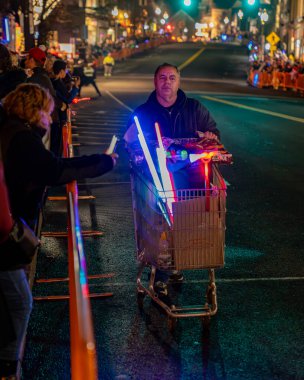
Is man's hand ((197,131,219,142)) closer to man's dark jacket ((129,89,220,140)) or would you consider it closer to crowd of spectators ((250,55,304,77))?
man's dark jacket ((129,89,220,140))

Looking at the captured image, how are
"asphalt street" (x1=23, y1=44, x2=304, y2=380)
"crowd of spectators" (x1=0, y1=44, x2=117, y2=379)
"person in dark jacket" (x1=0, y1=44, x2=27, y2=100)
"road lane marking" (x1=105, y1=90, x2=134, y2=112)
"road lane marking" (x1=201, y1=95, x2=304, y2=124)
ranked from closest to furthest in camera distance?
"crowd of spectators" (x1=0, y1=44, x2=117, y2=379) → "asphalt street" (x1=23, y1=44, x2=304, y2=380) → "person in dark jacket" (x1=0, y1=44, x2=27, y2=100) → "road lane marking" (x1=201, y1=95, x2=304, y2=124) → "road lane marking" (x1=105, y1=90, x2=134, y2=112)

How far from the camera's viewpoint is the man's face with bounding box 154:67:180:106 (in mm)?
5785

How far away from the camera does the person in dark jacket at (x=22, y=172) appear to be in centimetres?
376

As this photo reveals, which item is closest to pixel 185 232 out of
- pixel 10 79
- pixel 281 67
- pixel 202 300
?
pixel 202 300

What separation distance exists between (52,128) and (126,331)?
7953 mm

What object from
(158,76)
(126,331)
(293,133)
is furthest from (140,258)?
(293,133)

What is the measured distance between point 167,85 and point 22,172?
2323mm

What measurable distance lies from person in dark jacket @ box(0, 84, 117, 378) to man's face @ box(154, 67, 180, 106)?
1.92 metres

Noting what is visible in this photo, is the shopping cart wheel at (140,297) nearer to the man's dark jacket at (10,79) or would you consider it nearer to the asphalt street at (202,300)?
the asphalt street at (202,300)

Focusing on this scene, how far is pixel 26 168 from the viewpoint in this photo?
149 inches

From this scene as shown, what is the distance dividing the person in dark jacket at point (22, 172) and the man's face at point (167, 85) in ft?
6.29

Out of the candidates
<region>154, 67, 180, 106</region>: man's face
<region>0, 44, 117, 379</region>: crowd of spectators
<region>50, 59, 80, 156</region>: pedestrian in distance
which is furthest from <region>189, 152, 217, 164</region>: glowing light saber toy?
<region>50, 59, 80, 156</region>: pedestrian in distance

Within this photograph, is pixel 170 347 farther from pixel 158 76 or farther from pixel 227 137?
pixel 227 137

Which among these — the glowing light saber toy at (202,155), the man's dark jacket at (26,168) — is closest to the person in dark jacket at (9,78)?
the glowing light saber toy at (202,155)
